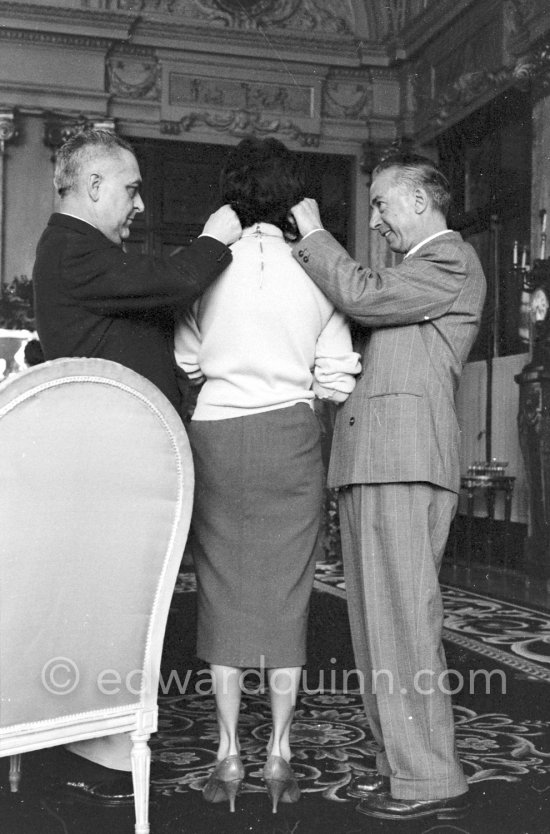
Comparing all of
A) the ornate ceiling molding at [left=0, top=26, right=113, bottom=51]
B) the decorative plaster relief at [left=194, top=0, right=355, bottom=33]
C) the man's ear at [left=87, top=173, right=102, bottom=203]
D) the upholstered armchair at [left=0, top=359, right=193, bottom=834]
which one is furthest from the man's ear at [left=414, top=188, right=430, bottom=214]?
the decorative plaster relief at [left=194, top=0, right=355, bottom=33]

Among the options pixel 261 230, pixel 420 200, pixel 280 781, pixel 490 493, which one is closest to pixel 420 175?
pixel 420 200

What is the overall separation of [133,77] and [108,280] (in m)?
7.35

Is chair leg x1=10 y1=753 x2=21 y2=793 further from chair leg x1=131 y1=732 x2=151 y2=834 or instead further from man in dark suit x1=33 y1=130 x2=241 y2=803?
chair leg x1=131 y1=732 x2=151 y2=834

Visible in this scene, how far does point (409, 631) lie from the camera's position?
219 cm

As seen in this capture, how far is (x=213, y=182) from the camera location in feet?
29.8

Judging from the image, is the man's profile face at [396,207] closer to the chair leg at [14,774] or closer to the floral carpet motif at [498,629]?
the chair leg at [14,774]

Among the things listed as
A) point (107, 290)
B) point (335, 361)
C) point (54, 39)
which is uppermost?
point (54, 39)

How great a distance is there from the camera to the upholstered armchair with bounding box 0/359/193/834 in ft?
5.43

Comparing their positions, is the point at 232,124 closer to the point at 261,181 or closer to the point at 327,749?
the point at 261,181

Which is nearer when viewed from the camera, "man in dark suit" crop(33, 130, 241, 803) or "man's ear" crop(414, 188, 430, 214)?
"man in dark suit" crop(33, 130, 241, 803)

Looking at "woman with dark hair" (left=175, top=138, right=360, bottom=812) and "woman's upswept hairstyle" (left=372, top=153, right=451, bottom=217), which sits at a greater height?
"woman's upswept hairstyle" (left=372, top=153, right=451, bottom=217)

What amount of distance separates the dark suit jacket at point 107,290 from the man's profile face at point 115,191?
6cm

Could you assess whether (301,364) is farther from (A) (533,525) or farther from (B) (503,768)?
(A) (533,525)

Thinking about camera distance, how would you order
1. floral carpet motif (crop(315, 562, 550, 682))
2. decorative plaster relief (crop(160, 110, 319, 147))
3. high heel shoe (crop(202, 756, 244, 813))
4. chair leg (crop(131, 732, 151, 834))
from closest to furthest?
chair leg (crop(131, 732, 151, 834)), high heel shoe (crop(202, 756, 244, 813)), floral carpet motif (crop(315, 562, 550, 682)), decorative plaster relief (crop(160, 110, 319, 147))
